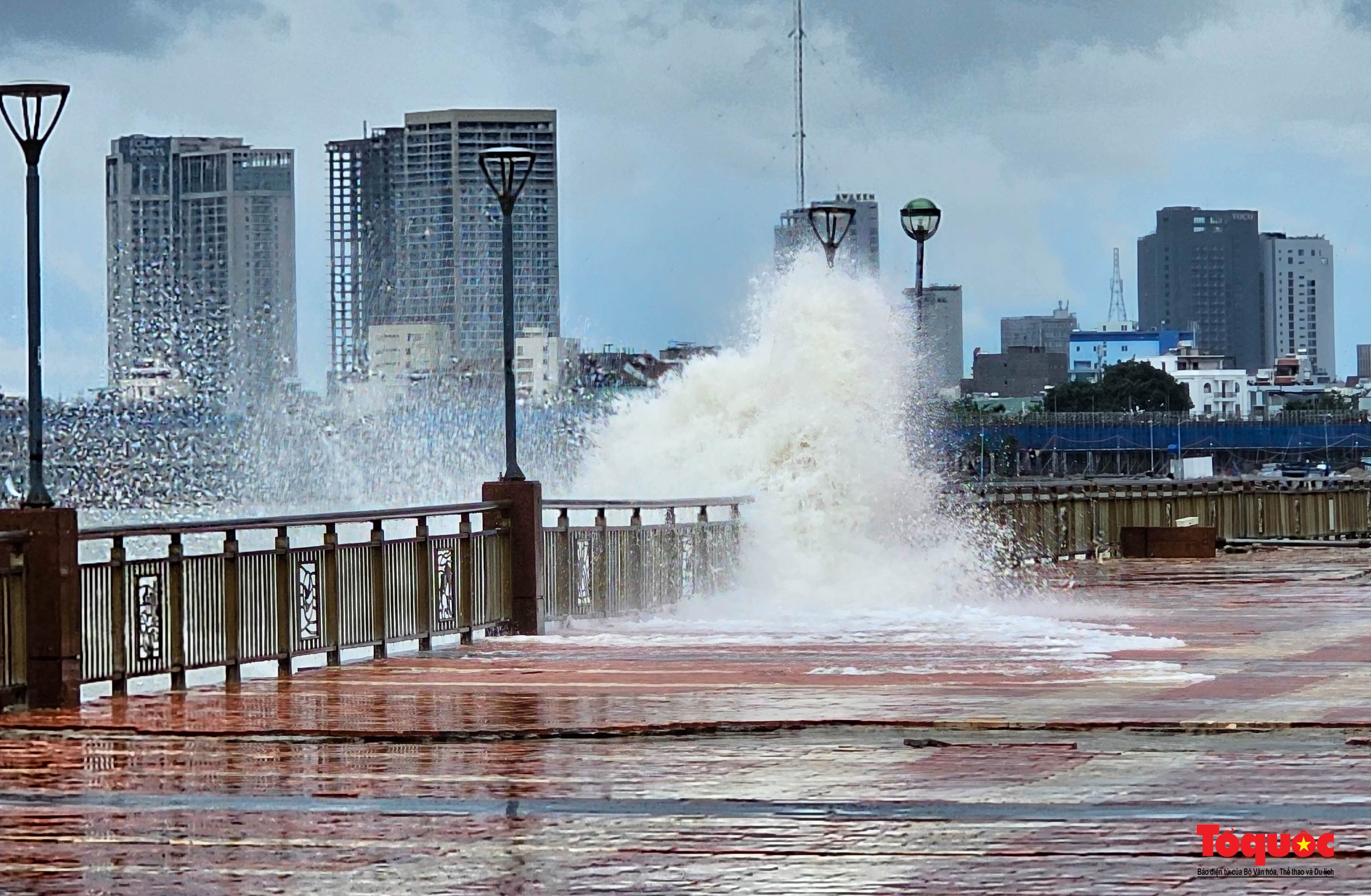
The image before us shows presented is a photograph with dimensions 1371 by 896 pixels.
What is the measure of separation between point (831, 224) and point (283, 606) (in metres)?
16.6

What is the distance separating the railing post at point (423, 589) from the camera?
17797 millimetres

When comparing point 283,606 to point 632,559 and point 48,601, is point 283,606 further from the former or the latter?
point 632,559

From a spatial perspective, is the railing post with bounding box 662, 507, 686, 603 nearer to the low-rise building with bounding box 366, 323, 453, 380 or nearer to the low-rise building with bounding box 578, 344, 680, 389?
the low-rise building with bounding box 578, 344, 680, 389

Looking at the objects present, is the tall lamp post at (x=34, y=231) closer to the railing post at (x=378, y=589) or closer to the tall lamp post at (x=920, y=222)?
the railing post at (x=378, y=589)

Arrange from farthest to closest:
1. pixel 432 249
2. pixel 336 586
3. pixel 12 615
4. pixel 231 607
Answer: pixel 432 249
pixel 336 586
pixel 231 607
pixel 12 615

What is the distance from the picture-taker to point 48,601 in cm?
1362

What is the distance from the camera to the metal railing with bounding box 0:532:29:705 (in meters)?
13.4

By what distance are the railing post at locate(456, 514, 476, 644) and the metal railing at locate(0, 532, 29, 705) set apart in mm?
5178

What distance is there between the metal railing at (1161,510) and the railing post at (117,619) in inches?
714

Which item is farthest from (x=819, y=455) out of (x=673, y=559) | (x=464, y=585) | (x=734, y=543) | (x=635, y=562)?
(x=464, y=585)

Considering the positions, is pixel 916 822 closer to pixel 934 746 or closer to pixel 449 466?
pixel 934 746

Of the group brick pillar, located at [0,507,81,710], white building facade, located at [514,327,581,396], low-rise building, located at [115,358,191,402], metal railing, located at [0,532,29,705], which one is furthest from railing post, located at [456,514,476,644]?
low-rise building, located at [115,358,191,402]

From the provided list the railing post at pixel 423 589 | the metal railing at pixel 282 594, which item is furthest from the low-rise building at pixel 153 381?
the railing post at pixel 423 589

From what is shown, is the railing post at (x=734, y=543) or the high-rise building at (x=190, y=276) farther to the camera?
the high-rise building at (x=190, y=276)
